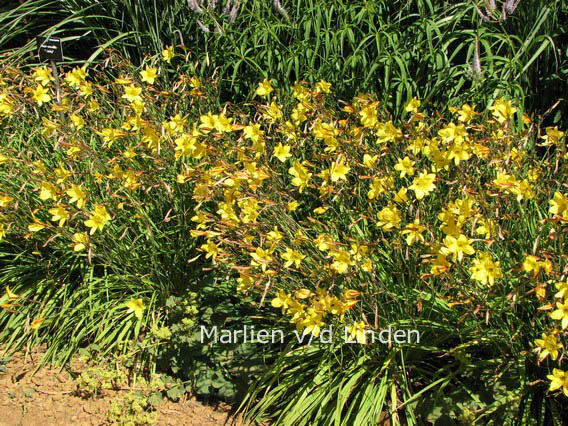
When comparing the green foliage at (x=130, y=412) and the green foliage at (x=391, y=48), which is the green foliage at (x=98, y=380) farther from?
the green foliage at (x=391, y=48)

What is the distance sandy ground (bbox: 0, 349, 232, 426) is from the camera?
2852 mm

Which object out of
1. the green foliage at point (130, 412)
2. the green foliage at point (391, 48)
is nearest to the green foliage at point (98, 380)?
the green foliage at point (130, 412)

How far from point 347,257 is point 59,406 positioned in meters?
1.79

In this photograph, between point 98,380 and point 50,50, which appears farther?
point 50,50

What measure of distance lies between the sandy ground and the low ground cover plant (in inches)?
6.9

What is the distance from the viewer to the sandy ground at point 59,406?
2.85 m

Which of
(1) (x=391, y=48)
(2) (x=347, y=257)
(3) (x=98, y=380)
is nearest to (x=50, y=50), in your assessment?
(3) (x=98, y=380)

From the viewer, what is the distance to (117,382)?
9.68 ft

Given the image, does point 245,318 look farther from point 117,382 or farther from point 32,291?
point 32,291

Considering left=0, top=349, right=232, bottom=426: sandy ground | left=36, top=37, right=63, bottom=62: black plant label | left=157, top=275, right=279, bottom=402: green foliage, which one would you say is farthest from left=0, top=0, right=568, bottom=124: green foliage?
left=0, top=349, right=232, bottom=426: sandy ground

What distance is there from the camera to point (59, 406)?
297 cm

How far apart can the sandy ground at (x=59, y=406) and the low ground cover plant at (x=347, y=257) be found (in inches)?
6.9

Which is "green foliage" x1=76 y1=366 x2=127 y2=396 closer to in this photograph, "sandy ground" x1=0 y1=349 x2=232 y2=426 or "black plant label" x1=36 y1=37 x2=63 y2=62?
"sandy ground" x1=0 y1=349 x2=232 y2=426

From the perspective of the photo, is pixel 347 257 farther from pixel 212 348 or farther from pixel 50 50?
pixel 50 50
